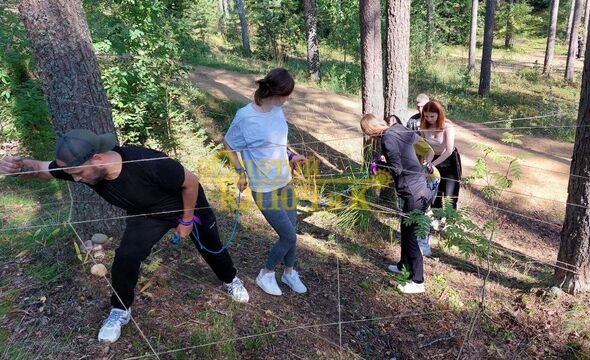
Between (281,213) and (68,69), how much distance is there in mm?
2049

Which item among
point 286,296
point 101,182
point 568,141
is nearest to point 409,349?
point 286,296

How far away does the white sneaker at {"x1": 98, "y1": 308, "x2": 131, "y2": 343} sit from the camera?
8.38ft

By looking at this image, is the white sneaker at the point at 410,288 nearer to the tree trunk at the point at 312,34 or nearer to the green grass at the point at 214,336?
the green grass at the point at 214,336

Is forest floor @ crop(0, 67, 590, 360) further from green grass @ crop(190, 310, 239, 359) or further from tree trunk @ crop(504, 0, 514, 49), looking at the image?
tree trunk @ crop(504, 0, 514, 49)

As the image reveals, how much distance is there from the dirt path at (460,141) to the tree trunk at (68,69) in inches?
116

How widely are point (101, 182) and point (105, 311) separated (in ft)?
3.34

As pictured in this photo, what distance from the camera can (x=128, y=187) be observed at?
2.40 meters

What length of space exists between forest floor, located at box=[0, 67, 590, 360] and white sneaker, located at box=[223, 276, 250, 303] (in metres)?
0.06

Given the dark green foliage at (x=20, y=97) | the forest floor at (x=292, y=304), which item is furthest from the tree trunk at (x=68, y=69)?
the dark green foliage at (x=20, y=97)

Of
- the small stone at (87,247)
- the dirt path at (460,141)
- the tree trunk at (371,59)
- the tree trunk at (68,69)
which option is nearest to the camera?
the tree trunk at (68,69)

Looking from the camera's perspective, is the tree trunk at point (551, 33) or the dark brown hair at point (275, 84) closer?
the dark brown hair at point (275, 84)

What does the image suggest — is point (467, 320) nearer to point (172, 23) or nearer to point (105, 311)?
point (105, 311)

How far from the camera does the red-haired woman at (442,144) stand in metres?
4.29

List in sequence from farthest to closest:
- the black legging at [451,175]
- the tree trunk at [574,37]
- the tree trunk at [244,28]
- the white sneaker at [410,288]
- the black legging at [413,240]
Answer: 1. the tree trunk at [244,28]
2. the tree trunk at [574,37]
3. the black legging at [451,175]
4. the white sneaker at [410,288]
5. the black legging at [413,240]
